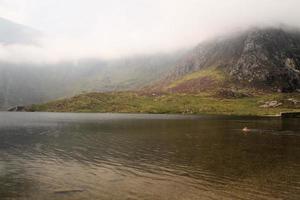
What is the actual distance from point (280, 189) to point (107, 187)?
21130 mm

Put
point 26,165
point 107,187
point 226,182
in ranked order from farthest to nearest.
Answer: point 26,165, point 226,182, point 107,187

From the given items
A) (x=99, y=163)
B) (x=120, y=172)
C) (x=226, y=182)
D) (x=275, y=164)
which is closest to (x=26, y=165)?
Result: (x=99, y=163)

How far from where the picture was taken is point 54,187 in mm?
43719

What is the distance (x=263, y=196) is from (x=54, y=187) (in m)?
24.8

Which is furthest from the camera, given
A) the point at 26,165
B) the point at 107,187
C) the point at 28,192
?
the point at 26,165

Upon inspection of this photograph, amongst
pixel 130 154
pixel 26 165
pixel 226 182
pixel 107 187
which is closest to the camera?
pixel 107 187

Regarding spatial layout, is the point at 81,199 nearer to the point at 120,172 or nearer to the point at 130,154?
the point at 120,172

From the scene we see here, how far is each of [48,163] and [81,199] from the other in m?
25.4

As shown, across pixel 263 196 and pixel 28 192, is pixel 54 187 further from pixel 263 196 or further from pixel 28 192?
pixel 263 196

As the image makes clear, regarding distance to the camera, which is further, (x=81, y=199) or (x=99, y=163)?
(x=99, y=163)

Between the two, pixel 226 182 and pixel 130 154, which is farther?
pixel 130 154

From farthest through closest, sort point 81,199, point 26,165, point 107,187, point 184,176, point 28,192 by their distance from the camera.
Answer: point 26,165
point 184,176
point 107,187
point 28,192
point 81,199

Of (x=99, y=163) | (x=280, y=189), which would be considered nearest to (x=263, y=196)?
(x=280, y=189)

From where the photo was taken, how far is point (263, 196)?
40.1 m
